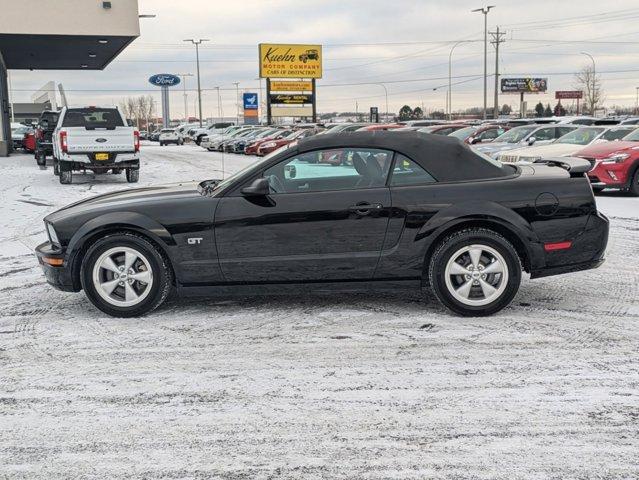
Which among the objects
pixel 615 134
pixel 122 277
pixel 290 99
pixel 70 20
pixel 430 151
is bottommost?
pixel 122 277

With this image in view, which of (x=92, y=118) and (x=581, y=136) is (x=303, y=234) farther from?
(x=92, y=118)

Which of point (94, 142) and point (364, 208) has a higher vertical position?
point (94, 142)

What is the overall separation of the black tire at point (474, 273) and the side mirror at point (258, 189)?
4.60 feet

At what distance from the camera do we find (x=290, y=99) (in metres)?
57.7

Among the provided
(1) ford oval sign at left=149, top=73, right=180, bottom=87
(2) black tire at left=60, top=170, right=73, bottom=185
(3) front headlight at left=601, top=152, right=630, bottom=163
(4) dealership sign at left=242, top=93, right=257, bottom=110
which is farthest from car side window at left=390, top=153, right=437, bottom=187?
(1) ford oval sign at left=149, top=73, right=180, bottom=87

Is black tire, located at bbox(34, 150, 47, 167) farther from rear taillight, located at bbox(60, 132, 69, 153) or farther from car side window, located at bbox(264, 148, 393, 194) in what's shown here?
car side window, located at bbox(264, 148, 393, 194)

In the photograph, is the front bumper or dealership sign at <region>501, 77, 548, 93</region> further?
dealership sign at <region>501, 77, 548, 93</region>

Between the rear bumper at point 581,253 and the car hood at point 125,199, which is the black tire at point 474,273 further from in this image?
the car hood at point 125,199

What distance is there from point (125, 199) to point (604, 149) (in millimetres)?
11108

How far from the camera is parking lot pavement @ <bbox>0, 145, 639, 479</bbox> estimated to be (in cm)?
330

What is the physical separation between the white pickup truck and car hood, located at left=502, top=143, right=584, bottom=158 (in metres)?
9.57

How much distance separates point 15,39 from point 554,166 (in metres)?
28.1

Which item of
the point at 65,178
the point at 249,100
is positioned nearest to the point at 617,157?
the point at 65,178

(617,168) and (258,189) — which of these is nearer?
(258,189)
